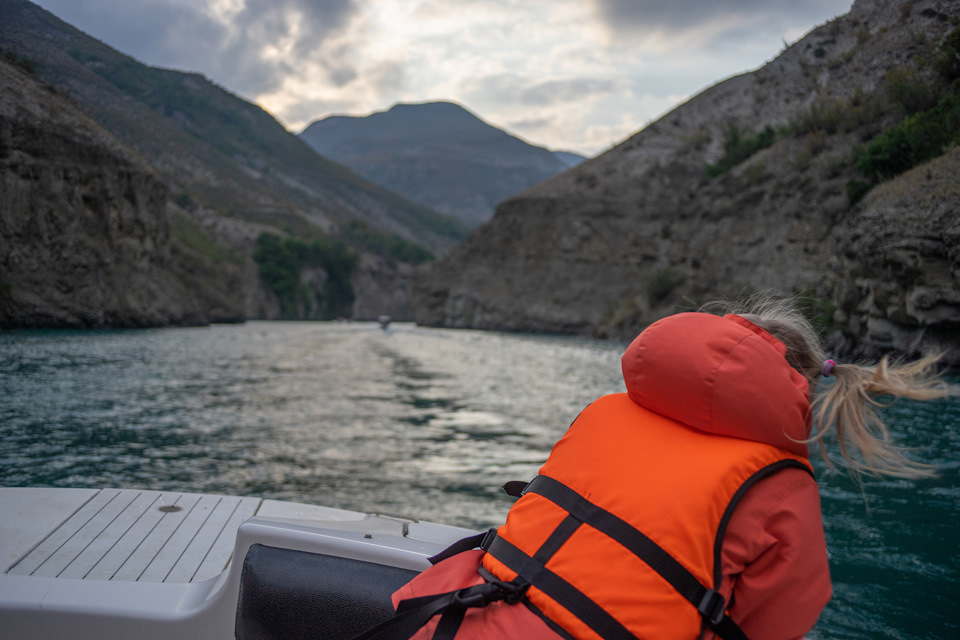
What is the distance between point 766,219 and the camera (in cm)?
2523

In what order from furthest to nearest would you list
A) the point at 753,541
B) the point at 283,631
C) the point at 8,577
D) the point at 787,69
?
the point at 787,69
the point at 8,577
the point at 283,631
the point at 753,541

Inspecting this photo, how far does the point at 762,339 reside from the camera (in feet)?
4.80

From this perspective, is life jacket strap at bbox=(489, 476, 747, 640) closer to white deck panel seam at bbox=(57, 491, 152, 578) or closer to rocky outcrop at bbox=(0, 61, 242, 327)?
white deck panel seam at bbox=(57, 491, 152, 578)

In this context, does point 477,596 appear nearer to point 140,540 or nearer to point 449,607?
point 449,607

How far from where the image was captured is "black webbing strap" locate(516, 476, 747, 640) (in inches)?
49.8

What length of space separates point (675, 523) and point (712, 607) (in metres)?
0.17

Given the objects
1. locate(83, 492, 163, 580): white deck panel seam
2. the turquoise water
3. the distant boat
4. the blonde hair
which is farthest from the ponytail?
locate(83, 492, 163, 580): white deck panel seam

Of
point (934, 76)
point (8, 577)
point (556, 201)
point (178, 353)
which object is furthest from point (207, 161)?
point (8, 577)

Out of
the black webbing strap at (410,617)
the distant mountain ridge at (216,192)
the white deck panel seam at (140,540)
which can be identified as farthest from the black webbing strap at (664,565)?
the distant mountain ridge at (216,192)

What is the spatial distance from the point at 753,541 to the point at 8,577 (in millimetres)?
2308

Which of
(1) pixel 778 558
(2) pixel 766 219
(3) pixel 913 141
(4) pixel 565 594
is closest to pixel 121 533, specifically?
(4) pixel 565 594

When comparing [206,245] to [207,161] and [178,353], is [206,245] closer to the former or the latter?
[207,161]

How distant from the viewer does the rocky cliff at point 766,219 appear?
47.4ft

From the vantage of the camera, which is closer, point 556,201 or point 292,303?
point 556,201
